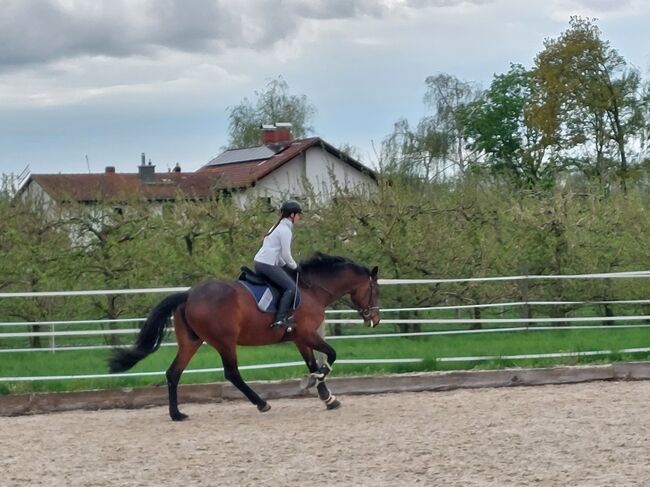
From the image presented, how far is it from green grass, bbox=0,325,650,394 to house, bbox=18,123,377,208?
11.8ft

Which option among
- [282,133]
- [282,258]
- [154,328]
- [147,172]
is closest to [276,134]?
[282,133]

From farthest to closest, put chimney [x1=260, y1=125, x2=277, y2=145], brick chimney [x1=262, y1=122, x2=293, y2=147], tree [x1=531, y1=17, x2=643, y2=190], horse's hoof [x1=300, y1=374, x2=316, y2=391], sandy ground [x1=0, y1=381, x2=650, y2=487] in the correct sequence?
chimney [x1=260, y1=125, x2=277, y2=145]
brick chimney [x1=262, y1=122, x2=293, y2=147]
tree [x1=531, y1=17, x2=643, y2=190]
horse's hoof [x1=300, y1=374, x2=316, y2=391]
sandy ground [x1=0, y1=381, x2=650, y2=487]

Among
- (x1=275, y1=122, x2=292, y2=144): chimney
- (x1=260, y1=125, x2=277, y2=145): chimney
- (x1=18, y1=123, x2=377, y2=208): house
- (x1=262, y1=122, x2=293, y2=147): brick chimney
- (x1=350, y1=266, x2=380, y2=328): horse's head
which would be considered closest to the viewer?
(x1=350, y1=266, x2=380, y2=328): horse's head

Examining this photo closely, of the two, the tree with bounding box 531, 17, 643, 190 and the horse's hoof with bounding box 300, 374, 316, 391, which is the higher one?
the tree with bounding box 531, 17, 643, 190

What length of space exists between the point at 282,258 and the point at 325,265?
68 cm

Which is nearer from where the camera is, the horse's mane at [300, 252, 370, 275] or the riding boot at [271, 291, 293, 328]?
the riding boot at [271, 291, 293, 328]

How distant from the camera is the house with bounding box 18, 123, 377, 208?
20.8 metres

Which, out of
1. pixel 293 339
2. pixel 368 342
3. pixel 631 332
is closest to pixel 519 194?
pixel 631 332

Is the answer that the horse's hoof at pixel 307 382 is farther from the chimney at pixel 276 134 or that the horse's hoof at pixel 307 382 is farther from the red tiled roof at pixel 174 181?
the chimney at pixel 276 134

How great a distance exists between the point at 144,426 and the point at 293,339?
1880mm

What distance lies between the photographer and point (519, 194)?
75.4 ft

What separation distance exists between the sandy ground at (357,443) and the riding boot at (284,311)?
3.11ft

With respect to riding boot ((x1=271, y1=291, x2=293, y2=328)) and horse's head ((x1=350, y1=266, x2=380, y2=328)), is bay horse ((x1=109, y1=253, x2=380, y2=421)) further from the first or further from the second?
horse's head ((x1=350, y1=266, x2=380, y2=328))

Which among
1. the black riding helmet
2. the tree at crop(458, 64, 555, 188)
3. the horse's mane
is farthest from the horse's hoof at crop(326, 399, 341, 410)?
the tree at crop(458, 64, 555, 188)
